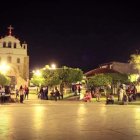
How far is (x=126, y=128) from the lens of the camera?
49.0 feet

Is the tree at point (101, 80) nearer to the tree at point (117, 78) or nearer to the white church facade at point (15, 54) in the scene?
the tree at point (117, 78)

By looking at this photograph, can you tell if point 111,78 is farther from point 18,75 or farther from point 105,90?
point 18,75

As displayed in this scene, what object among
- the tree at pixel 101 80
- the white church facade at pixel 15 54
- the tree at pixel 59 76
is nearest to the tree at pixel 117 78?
the tree at pixel 101 80

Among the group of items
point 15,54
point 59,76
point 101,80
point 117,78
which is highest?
point 15,54

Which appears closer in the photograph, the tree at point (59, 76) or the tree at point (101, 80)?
the tree at point (101, 80)

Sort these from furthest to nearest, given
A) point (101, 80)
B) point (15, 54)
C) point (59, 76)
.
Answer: point (15, 54) < point (59, 76) < point (101, 80)

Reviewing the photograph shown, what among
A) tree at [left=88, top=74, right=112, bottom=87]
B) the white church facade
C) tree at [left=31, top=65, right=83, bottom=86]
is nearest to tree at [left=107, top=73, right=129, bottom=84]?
tree at [left=88, top=74, right=112, bottom=87]

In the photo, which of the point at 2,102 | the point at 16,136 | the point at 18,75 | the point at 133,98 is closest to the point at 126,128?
the point at 16,136

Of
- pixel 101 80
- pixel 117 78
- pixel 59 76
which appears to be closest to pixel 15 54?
pixel 59 76

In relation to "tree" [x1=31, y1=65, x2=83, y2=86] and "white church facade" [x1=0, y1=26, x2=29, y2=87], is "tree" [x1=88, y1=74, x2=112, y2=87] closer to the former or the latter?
"tree" [x1=31, y1=65, x2=83, y2=86]

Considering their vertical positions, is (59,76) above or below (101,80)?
above

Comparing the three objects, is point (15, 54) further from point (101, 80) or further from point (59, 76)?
point (101, 80)

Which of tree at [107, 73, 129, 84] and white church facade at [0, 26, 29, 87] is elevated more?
white church facade at [0, 26, 29, 87]

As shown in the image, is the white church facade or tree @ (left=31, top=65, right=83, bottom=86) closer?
tree @ (left=31, top=65, right=83, bottom=86)
